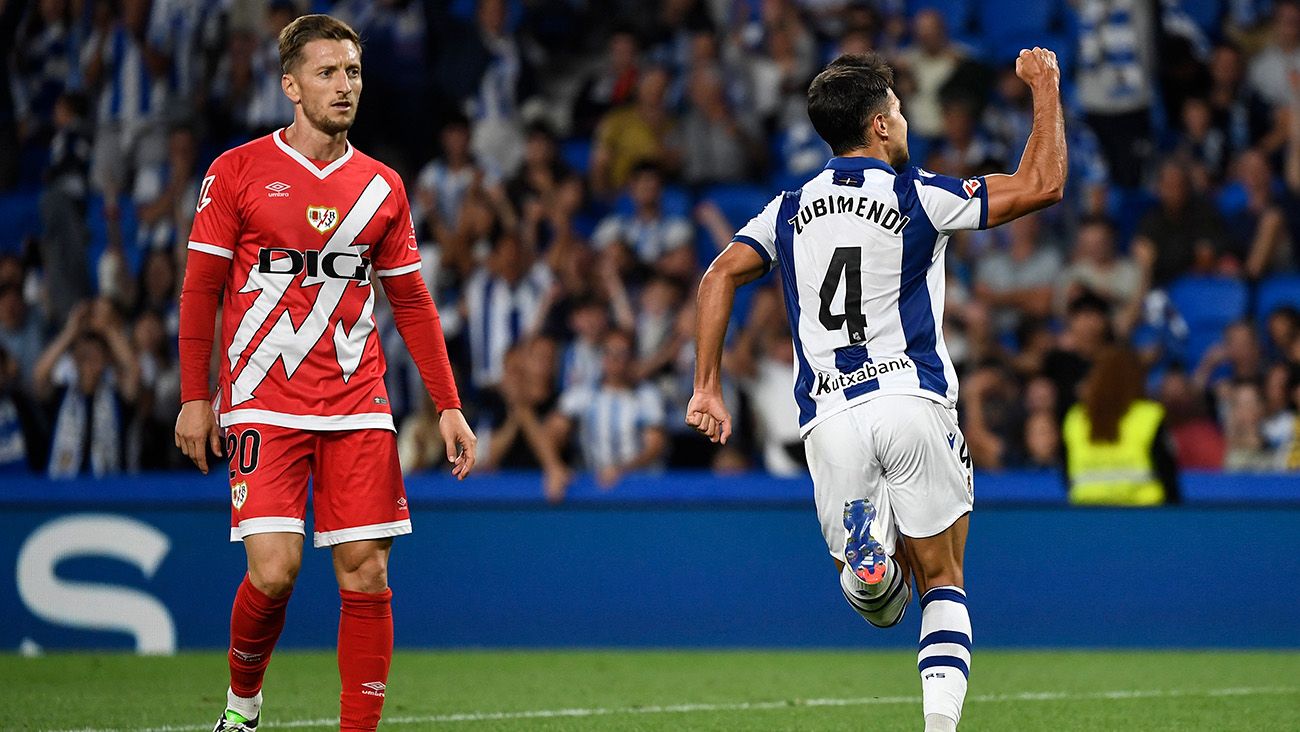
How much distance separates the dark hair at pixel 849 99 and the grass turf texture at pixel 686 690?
2.38m

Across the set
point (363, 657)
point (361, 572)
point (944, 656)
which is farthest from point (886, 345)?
point (363, 657)

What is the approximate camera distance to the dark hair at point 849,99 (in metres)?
4.84

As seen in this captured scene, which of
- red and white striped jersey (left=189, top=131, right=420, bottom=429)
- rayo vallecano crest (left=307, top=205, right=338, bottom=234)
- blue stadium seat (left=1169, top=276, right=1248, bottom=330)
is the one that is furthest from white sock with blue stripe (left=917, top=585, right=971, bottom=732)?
blue stadium seat (left=1169, top=276, right=1248, bottom=330)

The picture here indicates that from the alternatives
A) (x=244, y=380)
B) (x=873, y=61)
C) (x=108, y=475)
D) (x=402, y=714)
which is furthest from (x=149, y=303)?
(x=873, y=61)

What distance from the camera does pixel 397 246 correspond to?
17.1ft

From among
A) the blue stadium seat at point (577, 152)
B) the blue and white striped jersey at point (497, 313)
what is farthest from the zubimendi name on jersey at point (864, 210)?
the blue stadium seat at point (577, 152)

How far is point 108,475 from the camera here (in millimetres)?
10703

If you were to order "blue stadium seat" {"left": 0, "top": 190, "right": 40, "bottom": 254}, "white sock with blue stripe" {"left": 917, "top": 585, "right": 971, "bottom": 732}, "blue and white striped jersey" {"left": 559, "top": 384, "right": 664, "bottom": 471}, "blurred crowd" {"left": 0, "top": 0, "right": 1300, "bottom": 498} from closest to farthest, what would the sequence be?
"white sock with blue stripe" {"left": 917, "top": 585, "right": 971, "bottom": 732}
"blue and white striped jersey" {"left": 559, "top": 384, "right": 664, "bottom": 471}
"blurred crowd" {"left": 0, "top": 0, "right": 1300, "bottom": 498}
"blue stadium seat" {"left": 0, "top": 190, "right": 40, "bottom": 254}

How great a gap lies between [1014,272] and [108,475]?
632 cm

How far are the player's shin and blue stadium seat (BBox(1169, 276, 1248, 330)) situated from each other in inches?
334

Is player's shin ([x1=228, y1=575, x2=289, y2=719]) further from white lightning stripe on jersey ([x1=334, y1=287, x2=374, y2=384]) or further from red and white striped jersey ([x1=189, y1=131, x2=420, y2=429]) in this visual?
white lightning stripe on jersey ([x1=334, y1=287, x2=374, y2=384])

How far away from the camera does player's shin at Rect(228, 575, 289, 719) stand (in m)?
5.02

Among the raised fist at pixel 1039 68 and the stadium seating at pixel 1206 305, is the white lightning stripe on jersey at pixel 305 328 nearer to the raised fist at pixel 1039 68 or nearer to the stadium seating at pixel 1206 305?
the raised fist at pixel 1039 68

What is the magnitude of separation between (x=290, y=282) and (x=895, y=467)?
1.88m
